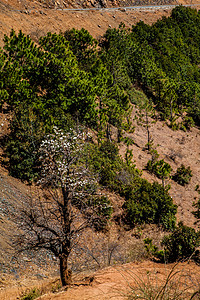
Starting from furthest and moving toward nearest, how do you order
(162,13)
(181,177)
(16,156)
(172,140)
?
(162,13) → (172,140) → (181,177) → (16,156)

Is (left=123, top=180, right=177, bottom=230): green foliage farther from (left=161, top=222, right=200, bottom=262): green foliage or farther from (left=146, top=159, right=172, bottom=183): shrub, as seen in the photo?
(left=146, top=159, right=172, bottom=183): shrub

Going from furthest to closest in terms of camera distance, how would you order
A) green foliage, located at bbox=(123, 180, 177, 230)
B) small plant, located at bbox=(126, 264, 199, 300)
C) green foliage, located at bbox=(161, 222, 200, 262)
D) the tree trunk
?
1. green foliage, located at bbox=(123, 180, 177, 230)
2. green foliage, located at bbox=(161, 222, 200, 262)
3. the tree trunk
4. small plant, located at bbox=(126, 264, 199, 300)

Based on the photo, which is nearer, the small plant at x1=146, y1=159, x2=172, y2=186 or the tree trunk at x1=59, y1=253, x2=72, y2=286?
the tree trunk at x1=59, y1=253, x2=72, y2=286

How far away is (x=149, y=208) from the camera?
20.6 m

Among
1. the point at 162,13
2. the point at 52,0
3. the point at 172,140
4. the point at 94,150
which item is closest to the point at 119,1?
the point at 162,13

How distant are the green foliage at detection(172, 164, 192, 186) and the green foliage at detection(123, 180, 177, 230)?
21.3 ft

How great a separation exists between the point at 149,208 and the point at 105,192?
372 centimetres

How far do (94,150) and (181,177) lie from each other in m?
10.6

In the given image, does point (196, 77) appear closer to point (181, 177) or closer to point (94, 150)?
point (181, 177)

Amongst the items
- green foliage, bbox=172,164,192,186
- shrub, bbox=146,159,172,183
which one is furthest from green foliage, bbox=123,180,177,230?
green foliage, bbox=172,164,192,186

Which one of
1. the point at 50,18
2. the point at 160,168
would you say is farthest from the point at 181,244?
the point at 50,18

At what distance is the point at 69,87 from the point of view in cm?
2350

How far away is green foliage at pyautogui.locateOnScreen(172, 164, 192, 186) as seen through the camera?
27844mm

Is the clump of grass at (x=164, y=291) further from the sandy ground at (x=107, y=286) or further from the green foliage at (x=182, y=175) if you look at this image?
the green foliage at (x=182, y=175)
